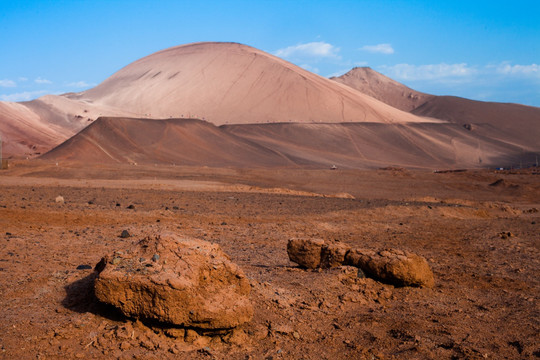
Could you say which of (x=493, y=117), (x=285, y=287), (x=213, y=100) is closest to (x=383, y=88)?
(x=493, y=117)

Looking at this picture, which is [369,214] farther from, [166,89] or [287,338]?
[166,89]

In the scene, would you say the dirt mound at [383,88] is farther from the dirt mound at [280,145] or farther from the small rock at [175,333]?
the small rock at [175,333]

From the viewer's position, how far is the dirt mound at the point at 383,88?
449 feet

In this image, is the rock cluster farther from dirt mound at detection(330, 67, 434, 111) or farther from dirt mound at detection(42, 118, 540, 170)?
dirt mound at detection(330, 67, 434, 111)

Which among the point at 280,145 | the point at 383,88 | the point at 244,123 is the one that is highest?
the point at 383,88

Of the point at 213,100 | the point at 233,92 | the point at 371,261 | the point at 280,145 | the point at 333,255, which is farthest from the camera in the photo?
the point at 233,92

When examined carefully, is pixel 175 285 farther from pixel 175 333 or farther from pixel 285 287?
pixel 285 287

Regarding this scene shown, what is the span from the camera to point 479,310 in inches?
244

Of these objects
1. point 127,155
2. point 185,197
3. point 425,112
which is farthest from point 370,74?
point 185,197

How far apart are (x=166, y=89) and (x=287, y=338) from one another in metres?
89.8

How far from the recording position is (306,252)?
7305 millimetres

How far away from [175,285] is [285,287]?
84.3 inches

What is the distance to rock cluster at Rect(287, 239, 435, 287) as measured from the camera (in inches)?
259

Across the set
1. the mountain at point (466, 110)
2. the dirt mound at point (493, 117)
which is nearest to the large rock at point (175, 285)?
the dirt mound at point (493, 117)
